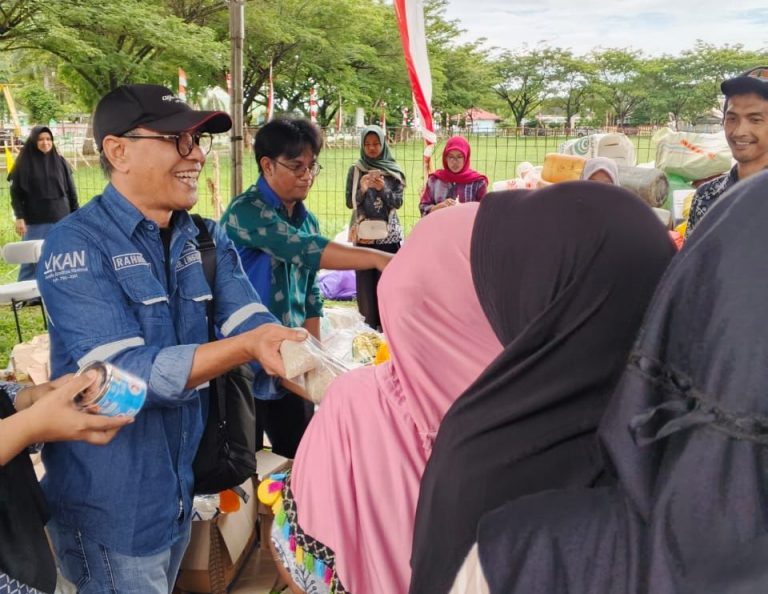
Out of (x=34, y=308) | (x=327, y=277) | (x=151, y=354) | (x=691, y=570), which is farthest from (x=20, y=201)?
(x=691, y=570)

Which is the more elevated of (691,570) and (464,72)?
(464,72)

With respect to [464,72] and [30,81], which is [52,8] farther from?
[464,72]

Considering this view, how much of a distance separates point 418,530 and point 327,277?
5.88 metres

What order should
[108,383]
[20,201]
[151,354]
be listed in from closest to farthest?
[108,383] → [151,354] → [20,201]

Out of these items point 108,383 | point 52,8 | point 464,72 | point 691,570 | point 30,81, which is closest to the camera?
point 691,570

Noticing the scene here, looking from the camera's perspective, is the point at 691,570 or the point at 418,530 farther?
the point at 418,530

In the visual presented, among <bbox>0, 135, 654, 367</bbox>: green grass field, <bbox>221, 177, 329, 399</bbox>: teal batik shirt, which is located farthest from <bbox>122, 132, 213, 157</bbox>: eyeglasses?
<bbox>0, 135, 654, 367</bbox>: green grass field

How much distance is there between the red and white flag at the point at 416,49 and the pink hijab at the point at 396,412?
3.62 meters

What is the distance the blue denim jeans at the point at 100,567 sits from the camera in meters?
1.49

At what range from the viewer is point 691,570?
2.26ft

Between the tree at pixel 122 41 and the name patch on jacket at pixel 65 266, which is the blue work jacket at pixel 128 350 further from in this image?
the tree at pixel 122 41

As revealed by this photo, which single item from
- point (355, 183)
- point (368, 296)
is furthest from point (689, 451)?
point (355, 183)

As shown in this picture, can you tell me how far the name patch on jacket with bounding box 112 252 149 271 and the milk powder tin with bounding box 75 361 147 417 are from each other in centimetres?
32

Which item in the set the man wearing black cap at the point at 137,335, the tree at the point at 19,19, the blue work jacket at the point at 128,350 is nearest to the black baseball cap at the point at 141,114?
the man wearing black cap at the point at 137,335
